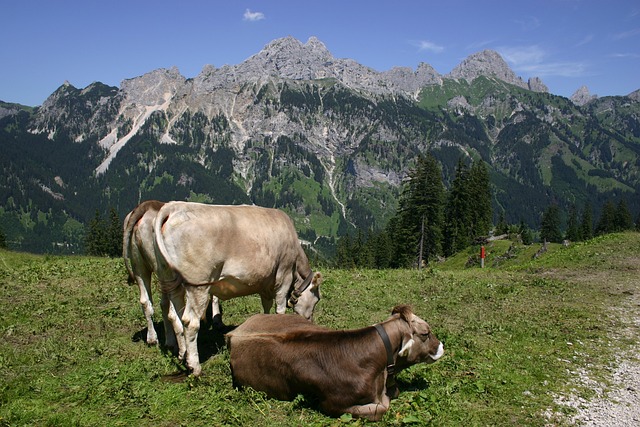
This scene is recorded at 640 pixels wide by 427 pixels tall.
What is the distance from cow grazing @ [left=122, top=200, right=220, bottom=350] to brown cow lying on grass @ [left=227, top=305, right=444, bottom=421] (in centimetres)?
222

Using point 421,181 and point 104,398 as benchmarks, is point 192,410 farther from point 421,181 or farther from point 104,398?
point 421,181

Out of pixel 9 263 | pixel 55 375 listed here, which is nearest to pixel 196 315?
pixel 55 375

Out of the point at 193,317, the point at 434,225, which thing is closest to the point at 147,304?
the point at 193,317

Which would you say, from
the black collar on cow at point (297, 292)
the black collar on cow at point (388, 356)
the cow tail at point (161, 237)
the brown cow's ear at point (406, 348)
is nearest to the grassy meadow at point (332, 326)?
the black collar on cow at point (388, 356)

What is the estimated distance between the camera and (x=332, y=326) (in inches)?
494

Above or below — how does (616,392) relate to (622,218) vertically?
above

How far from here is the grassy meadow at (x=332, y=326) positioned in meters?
7.47

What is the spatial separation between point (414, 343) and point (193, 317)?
4.43m

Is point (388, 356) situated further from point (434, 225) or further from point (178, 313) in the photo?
point (434, 225)

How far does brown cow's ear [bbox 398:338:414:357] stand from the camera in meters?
7.97

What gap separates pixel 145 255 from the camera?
10258 millimetres

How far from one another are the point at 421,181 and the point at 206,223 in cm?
5128

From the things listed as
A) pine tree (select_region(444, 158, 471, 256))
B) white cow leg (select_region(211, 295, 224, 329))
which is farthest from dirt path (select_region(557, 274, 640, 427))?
pine tree (select_region(444, 158, 471, 256))

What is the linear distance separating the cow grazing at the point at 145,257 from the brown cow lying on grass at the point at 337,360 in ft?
7.27
